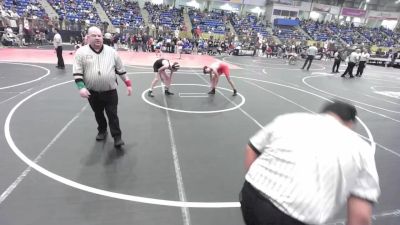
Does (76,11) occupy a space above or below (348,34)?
below

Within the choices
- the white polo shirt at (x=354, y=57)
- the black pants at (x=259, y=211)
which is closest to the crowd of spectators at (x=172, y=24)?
the white polo shirt at (x=354, y=57)

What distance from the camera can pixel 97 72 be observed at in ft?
13.8

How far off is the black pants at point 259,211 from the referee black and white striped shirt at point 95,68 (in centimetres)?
319

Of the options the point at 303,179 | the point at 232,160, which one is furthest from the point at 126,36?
the point at 303,179

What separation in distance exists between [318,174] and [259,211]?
0.43 metres

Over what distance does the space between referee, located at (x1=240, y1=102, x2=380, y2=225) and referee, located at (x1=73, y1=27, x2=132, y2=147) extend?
332 cm

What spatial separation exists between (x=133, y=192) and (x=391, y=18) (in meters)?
56.0

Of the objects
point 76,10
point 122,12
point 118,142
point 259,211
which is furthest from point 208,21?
Answer: point 259,211

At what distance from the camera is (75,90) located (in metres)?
8.09

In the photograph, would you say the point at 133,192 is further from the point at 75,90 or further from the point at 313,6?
the point at 313,6

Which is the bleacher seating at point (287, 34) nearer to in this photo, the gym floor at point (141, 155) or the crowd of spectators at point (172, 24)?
the crowd of spectators at point (172, 24)

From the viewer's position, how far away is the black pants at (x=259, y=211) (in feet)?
5.16

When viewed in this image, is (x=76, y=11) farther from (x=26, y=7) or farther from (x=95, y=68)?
(x=95, y=68)

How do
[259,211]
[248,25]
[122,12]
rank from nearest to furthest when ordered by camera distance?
[259,211] → [122,12] → [248,25]
